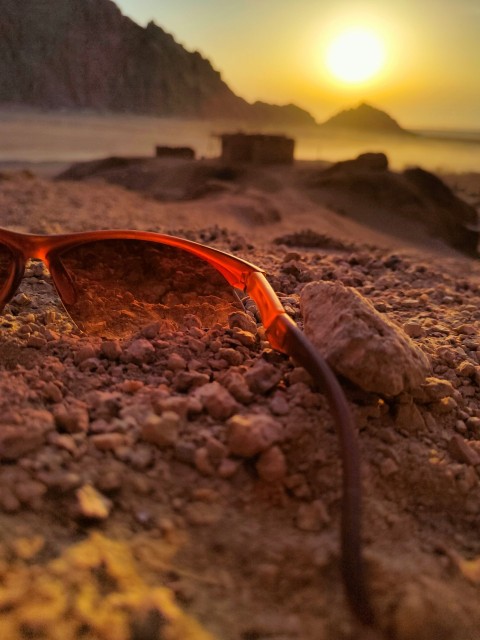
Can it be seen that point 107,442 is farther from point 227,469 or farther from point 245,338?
point 245,338

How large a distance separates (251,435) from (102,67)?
15.0 ft

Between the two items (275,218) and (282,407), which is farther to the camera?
(275,218)

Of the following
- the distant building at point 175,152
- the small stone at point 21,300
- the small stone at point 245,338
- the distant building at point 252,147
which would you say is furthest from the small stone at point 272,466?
the distant building at point 175,152

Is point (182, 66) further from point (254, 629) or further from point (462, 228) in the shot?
point (254, 629)

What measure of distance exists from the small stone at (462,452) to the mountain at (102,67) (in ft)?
8.83

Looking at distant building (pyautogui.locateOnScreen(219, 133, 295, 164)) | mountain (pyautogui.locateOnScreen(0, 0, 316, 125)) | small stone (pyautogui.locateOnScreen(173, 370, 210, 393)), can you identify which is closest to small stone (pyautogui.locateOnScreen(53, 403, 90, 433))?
small stone (pyautogui.locateOnScreen(173, 370, 210, 393))

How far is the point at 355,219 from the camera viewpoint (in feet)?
14.4

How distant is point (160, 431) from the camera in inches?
20.9

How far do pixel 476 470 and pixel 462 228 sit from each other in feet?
14.8

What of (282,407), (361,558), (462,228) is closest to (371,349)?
(282,407)

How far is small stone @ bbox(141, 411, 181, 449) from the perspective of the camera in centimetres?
53

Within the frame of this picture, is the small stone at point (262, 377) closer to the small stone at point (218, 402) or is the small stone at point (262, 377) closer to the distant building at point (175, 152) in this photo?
the small stone at point (218, 402)

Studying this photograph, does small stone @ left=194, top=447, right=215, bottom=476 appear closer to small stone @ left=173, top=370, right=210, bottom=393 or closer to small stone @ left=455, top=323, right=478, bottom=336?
small stone @ left=173, top=370, right=210, bottom=393

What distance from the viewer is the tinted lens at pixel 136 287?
0.81 m
